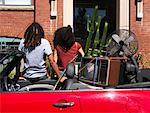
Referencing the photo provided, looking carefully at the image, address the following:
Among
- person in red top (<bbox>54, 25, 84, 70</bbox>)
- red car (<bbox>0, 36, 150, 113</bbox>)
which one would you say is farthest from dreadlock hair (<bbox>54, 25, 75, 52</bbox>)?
red car (<bbox>0, 36, 150, 113</bbox>)

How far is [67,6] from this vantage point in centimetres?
1544

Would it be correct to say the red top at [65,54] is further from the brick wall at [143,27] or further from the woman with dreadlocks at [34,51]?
the brick wall at [143,27]

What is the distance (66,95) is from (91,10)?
508 inches

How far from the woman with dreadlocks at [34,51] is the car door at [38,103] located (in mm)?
1180

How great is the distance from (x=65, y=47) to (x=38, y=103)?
2.50 metres

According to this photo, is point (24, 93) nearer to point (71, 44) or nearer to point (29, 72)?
point (29, 72)

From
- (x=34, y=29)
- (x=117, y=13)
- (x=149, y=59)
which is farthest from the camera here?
(x=117, y=13)

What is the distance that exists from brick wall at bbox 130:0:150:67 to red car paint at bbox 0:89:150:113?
11.4 meters

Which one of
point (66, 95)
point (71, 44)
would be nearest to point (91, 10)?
point (71, 44)

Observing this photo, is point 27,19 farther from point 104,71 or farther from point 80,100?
point 80,100

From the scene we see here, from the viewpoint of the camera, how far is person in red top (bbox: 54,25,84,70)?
620cm

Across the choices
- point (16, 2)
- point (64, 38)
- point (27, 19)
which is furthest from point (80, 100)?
point (16, 2)

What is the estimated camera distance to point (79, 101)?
4008mm

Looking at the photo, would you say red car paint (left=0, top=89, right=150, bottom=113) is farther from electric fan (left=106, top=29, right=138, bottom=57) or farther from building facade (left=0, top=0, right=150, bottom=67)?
building facade (left=0, top=0, right=150, bottom=67)
